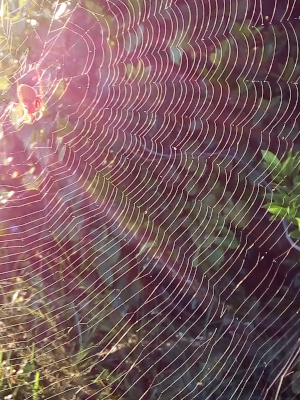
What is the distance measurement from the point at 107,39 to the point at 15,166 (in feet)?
1.33

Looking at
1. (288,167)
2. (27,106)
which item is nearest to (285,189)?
(288,167)

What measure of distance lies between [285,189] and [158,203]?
0.37 metres

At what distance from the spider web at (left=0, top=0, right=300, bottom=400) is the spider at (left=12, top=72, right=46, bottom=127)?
0.02 meters

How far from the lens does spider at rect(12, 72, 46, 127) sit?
4.85ft

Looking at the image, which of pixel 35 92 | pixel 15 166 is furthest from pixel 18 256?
pixel 35 92

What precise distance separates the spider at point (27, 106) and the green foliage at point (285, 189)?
0.56 metres

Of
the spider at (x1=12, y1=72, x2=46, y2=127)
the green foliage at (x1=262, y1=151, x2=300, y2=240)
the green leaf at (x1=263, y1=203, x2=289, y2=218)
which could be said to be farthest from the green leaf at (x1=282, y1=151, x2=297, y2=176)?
the spider at (x1=12, y1=72, x2=46, y2=127)

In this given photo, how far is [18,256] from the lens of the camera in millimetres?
1619

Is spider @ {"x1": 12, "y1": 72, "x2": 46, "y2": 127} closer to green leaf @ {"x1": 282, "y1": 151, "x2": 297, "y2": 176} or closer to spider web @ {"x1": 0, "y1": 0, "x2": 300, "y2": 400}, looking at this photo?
spider web @ {"x1": 0, "y1": 0, "x2": 300, "y2": 400}

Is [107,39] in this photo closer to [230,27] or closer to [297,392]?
[230,27]

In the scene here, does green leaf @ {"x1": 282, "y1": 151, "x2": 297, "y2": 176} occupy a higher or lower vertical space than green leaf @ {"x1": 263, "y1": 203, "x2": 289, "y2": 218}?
higher

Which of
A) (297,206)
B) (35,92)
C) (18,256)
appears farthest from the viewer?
(18,256)

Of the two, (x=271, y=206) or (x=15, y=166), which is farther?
(x=15, y=166)

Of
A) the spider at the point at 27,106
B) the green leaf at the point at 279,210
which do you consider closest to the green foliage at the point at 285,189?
the green leaf at the point at 279,210
